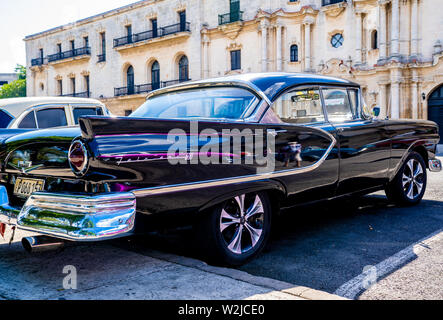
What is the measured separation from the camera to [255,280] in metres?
2.94

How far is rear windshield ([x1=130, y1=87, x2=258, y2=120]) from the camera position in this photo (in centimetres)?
381

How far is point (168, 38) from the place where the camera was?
33031 millimetres

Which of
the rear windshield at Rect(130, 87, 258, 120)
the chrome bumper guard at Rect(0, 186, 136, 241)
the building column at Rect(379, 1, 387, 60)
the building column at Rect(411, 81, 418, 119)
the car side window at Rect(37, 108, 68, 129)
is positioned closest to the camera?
the chrome bumper guard at Rect(0, 186, 136, 241)

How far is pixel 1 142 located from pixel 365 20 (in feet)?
84.8

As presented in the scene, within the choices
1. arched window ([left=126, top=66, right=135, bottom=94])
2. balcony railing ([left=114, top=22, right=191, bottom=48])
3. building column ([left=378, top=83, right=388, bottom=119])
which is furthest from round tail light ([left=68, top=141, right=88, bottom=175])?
arched window ([left=126, top=66, right=135, bottom=94])

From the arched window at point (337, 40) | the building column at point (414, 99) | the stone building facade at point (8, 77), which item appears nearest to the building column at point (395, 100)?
the building column at point (414, 99)

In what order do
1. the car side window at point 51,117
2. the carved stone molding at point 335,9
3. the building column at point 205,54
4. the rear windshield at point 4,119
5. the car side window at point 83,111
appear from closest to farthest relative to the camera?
the rear windshield at point 4,119 → the car side window at point 51,117 → the car side window at point 83,111 → the carved stone molding at point 335,9 → the building column at point 205,54

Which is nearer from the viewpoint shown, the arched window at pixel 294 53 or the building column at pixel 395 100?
the building column at pixel 395 100

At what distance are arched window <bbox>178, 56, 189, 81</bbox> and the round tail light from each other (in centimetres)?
3105

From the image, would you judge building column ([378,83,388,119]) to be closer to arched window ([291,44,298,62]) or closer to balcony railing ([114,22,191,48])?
arched window ([291,44,298,62])

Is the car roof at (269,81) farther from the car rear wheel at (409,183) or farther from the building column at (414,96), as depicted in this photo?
the building column at (414,96)

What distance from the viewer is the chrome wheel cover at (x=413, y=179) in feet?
19.3
